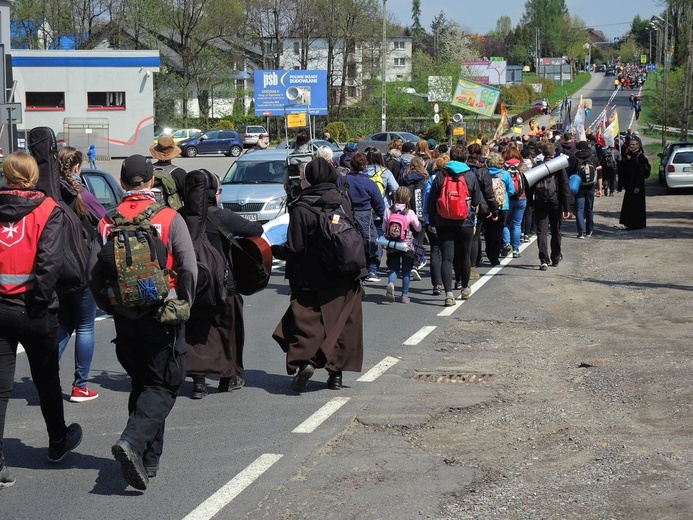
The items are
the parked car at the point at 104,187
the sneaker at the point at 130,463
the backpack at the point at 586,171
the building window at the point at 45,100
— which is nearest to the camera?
the sneaker at the point at 130,463

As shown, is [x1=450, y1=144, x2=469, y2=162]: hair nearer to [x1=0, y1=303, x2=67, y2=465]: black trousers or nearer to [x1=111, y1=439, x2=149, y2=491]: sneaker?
[x1=0, y1=303, x2=67, y2=465]: black trousers

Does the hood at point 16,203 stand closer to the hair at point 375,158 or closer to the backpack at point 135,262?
the backpack at point 135,262

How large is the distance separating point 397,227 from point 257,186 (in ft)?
24.1

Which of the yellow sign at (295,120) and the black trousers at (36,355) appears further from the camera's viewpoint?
the yellow sign at (295,120)

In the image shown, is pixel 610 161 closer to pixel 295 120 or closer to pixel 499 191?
pixel 295 120

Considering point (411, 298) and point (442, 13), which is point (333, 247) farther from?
point (442, 13)

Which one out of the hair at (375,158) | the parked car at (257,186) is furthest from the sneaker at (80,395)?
the parked car at (257,186)

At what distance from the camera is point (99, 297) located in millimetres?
5629

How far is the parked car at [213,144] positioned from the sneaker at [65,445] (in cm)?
5447

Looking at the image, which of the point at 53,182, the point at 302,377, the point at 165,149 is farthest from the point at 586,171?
the point at 53,182

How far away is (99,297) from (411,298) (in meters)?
7.77

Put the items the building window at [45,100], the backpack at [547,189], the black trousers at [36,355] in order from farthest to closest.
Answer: the building window at [45,100] < the backpack at [547,189] < the black trousers at [36,355]

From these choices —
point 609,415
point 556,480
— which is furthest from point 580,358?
point 556,480

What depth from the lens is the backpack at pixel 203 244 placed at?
7105 mm
